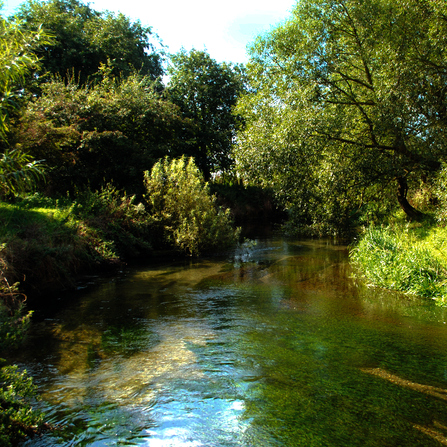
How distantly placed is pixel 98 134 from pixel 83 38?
16.6 meters

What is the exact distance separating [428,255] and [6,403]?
392 inches

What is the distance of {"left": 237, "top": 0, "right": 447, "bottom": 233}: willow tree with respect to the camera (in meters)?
13.0

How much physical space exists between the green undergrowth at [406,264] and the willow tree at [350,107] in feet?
9.94

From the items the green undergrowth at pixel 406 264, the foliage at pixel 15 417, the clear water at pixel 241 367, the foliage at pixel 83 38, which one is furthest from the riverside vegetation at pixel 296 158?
the foliage at pixel 83 38

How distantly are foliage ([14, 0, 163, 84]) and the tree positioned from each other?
344 cm

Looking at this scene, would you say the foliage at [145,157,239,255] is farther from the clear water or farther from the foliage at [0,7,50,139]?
the foliage at [0,7,50,139]

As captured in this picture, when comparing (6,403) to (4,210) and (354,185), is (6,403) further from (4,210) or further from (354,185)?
(354,185)

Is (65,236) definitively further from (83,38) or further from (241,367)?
(83,38)

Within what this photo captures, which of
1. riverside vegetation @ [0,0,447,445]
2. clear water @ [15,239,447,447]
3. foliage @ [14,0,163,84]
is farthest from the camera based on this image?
foliage @ [14,0,163,84]

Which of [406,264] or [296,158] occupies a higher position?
[296,158]

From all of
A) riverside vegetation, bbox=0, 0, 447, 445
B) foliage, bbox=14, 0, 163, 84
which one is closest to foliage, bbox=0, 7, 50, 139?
riverside vegetation, bbox=0, 0, 447, 445

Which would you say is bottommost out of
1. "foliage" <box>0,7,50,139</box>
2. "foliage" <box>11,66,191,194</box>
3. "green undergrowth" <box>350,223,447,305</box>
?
"green undergrowth" <box>350,223,447,305</box>

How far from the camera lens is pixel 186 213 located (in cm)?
1653

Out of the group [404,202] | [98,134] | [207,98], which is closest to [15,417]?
[98,134]
